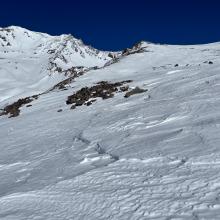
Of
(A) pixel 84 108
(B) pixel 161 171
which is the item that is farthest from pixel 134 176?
(A) pixel 84 108

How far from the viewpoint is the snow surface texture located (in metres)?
7.03

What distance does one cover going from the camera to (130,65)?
34.3 meters

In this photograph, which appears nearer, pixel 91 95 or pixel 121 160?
pixel 121 160

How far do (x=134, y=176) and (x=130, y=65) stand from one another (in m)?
26.5

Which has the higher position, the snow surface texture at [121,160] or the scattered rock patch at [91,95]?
the scattered rock patch at [91,95]

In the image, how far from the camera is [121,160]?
9375 millimetres

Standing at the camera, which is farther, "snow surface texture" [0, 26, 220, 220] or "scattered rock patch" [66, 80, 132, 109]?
"scattered rock patch" [66, 80, 132, 109]

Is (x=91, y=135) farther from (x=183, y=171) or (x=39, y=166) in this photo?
(x=183, y=171)

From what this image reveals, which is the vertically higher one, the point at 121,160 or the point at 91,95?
the point at 91,95

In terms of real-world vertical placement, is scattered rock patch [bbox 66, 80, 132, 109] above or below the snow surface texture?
above

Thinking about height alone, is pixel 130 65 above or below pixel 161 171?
above

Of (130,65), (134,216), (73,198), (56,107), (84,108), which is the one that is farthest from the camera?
(130,65)

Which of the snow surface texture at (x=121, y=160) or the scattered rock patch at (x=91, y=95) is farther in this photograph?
the scattered rock patch at (x=91, y=95)

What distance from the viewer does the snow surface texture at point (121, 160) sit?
703cm
